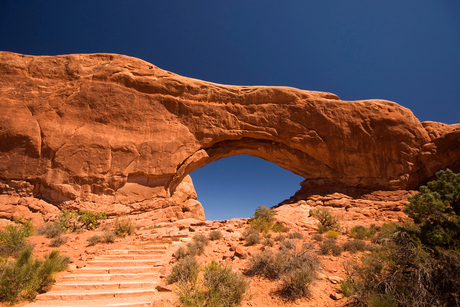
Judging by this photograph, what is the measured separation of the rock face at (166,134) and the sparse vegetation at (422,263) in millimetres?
10859

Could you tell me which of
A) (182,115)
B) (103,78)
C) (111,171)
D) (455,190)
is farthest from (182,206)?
(455,190)

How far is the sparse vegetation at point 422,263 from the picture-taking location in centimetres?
359

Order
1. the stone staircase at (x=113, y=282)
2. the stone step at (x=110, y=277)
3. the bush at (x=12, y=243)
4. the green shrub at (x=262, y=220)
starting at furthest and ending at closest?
the green shrub at (x=262, y=220), the bush at (x=12, y=243), the stone step at (x=110, y=277), the stone staircase at (x=113, y=282)

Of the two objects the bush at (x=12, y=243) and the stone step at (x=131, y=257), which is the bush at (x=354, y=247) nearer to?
the stone step at (x=131, y=257)

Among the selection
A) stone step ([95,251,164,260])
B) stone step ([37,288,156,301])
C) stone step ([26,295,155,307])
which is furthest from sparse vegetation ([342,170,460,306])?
stone step ([95,251,164,260])

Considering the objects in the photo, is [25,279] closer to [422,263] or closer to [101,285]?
[101,285]

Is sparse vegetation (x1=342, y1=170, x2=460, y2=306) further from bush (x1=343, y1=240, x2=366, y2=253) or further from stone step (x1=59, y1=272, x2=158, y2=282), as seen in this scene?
stone step (x1=59, y1=272, x2=158, y2=282)

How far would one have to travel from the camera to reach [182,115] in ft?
49.2

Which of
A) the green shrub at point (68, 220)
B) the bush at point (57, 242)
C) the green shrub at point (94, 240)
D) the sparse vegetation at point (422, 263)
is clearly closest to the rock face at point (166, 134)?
the green shrub at point (68, 220)

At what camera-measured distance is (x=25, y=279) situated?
4539mm

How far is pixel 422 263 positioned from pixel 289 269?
246 cm

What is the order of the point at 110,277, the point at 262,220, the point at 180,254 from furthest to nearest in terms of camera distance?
the point at 262,220, the point at 180,254, the point at 110,277

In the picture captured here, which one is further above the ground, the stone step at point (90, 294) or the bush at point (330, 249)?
the bush at point (330, 249)

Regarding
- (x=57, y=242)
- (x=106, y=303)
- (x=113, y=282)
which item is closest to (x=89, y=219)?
(x=57, y=242)
